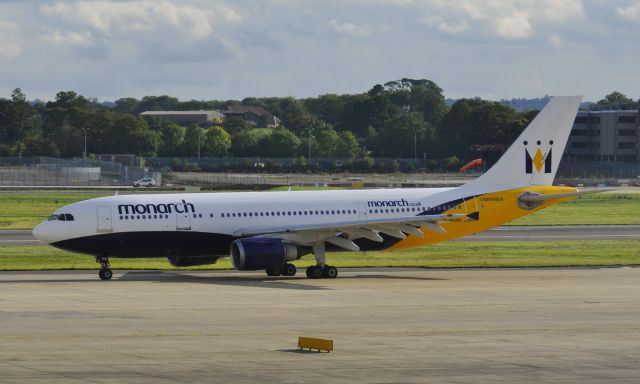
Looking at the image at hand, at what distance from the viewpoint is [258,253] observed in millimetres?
53281

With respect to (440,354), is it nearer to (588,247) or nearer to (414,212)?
(414,212)

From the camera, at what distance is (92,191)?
136875mm

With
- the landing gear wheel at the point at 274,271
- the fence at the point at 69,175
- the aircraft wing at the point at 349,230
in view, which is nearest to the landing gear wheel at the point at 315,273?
the aircraft wing at the point at 349,230

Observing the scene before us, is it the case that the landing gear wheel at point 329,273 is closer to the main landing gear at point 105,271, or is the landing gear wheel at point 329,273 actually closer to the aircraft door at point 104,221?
A: the main landing gear at point 105,271

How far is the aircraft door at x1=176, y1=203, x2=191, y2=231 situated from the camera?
5469 centimetres

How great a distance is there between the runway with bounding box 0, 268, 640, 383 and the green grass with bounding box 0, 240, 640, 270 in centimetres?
500

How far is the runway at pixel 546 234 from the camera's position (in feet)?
253

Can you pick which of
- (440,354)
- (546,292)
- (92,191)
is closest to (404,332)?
(440,354)

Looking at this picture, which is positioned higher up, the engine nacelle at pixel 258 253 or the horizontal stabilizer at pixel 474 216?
the horizontal stabilizer at pixel 474 216

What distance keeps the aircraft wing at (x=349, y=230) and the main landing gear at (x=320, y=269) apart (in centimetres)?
40

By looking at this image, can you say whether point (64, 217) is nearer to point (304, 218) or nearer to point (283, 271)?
point (283, 271)

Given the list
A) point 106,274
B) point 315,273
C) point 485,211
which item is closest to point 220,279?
point 315,273

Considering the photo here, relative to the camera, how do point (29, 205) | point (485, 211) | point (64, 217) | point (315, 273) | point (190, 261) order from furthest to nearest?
point (29, 205)
point (485, 211)
point (190, 261)
point (315, 273)
point (64, 217)

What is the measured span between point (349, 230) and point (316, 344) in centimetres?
2146
